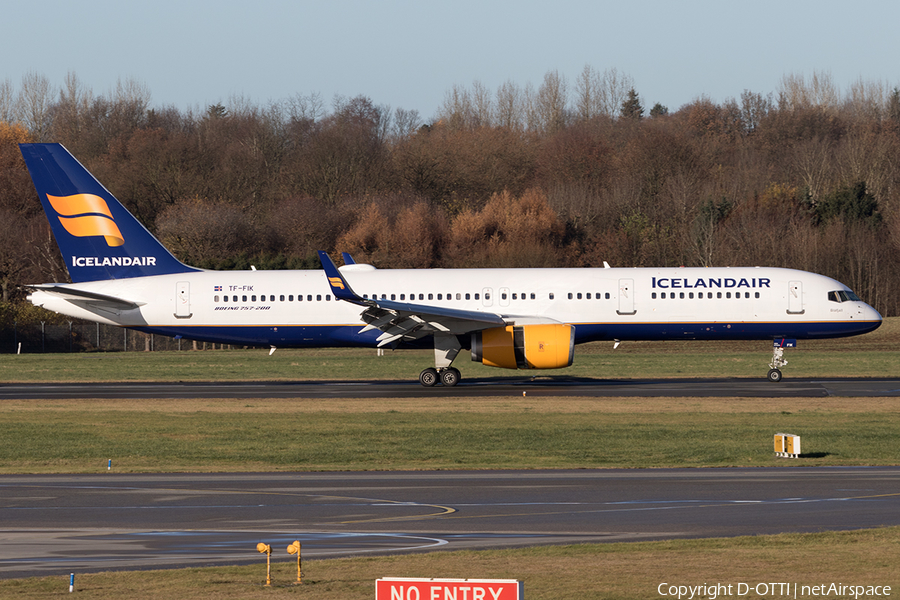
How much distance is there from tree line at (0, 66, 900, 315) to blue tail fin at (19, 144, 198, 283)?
32.2m

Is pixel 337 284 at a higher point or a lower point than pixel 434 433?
higher

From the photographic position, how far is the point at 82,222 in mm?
40281

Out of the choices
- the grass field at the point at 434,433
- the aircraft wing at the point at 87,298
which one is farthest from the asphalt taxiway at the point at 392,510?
the aircraft wing at the point at 87,298

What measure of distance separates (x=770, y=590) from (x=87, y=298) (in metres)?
33.5

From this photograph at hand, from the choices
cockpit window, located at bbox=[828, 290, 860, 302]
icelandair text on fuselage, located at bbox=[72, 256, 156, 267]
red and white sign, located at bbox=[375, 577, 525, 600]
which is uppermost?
icelandair text on fuselage, located at bbox=[72, 256, 156, 267]

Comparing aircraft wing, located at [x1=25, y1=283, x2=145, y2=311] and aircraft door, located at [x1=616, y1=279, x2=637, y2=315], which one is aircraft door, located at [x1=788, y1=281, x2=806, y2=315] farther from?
aircraft wing, located at [x1=25, y1=283, x2=145, y2=311]

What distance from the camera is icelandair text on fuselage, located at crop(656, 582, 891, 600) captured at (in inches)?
389

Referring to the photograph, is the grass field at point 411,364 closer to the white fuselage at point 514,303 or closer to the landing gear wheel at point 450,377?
the landing gear wheel at point 450,377

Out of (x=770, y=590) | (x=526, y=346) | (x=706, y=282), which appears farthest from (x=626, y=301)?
(x=770, y=590)

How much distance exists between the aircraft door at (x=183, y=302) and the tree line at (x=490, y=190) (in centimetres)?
3365

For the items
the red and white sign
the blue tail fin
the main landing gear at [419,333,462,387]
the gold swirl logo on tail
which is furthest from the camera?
the gold swirl logo on tail

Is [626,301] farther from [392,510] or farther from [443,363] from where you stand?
[392,510]

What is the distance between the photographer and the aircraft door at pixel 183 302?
39.5m

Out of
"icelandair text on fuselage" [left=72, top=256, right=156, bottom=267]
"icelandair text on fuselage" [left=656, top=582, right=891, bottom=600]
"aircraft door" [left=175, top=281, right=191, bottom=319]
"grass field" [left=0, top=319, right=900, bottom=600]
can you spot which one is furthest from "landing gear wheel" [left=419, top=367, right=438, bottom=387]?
"icelandair text on fuselage" [left=656, top=582, right=891, bottom=600]
